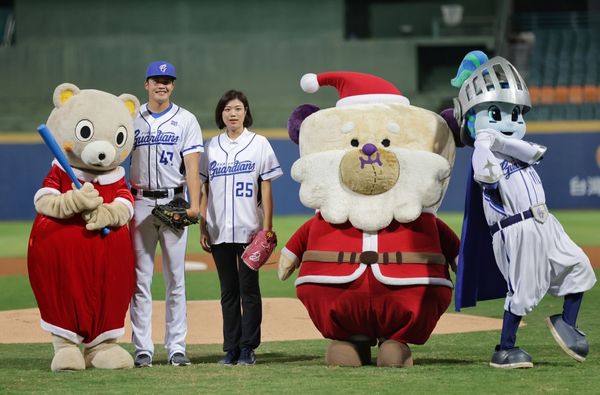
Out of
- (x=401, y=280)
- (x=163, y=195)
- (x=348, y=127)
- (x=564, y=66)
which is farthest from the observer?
(x=564, y=66)

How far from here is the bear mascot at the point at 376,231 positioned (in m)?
6.11

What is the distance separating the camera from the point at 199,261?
1388cm

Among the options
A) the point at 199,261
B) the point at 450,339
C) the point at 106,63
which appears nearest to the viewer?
the point at 450,339

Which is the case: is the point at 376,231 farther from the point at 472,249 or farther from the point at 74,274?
the point at 74,274

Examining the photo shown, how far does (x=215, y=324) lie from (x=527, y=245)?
3.48 meters

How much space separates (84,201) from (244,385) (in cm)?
137

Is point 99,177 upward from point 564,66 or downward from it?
downward

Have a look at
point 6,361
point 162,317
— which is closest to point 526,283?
point 6,361

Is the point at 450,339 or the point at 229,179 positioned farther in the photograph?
the point at 450,339

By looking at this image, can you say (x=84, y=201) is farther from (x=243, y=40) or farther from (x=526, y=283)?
(x=243, y=40)

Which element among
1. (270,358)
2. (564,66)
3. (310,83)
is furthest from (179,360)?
(564,66)

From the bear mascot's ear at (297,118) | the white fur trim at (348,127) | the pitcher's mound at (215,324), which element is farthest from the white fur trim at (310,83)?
the pitcher's mound at (215,324)

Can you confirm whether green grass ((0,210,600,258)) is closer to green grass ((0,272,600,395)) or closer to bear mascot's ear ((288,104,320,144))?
green grass ((0,272,600,395))

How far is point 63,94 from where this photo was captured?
21.5ft
